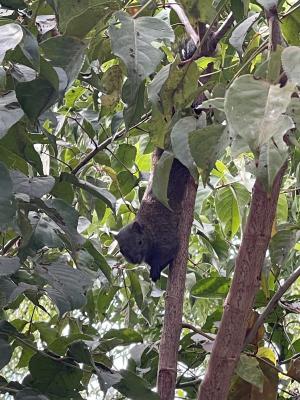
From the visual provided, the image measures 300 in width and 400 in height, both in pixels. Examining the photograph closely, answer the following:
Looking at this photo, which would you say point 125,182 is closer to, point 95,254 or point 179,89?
point 95,254

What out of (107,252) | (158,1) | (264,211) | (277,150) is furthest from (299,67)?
(107,252)

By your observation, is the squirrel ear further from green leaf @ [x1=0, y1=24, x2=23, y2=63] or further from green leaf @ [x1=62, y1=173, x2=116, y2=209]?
green leaf @ [x1=0, y1=24, x2=23, y2=63]

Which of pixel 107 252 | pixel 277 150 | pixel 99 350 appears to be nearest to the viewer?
pixel 277 150

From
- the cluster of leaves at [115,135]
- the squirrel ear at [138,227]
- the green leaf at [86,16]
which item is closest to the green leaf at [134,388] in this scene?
the cluster of leaves at [115,135]

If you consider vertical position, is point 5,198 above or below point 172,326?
above

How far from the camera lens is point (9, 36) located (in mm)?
564

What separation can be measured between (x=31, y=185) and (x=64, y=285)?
110 millimetres

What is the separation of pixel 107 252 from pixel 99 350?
0.41m

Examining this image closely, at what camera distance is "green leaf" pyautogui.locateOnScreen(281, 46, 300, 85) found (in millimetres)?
493

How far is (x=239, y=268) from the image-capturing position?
2.30 feet

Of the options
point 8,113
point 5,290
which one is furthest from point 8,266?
point 8,113

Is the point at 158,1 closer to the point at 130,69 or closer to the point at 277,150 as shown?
the point at 130,69

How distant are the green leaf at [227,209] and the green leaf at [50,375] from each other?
0.45 m

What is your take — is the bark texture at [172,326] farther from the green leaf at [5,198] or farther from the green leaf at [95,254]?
the green leaf at [5,198]
